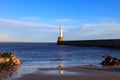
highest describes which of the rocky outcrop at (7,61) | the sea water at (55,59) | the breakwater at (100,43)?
the breakwater at (100,43)

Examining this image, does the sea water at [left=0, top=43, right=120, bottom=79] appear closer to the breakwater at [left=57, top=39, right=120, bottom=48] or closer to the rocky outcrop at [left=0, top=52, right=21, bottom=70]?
the rocky outcrop at [left=0, top=52, right=21, bottom=70]

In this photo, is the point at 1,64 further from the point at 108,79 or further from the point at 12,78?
the point at 108,79

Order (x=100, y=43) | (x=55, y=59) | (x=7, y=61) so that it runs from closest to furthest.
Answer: (x=7, y=61) → (x=55, y=59) → (x=100, y=43)

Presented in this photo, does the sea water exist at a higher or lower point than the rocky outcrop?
lower

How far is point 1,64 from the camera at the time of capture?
2241 cm

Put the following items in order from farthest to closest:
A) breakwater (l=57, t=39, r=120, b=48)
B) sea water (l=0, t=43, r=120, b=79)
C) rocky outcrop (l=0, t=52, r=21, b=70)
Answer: breakwater (l=57, t=39, r=120, b=48), sea water (l=0, t=43, r=120, b=79), rocky outcrop (l=0, t=52, r=21, b=70)

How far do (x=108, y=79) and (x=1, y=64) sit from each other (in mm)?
9645

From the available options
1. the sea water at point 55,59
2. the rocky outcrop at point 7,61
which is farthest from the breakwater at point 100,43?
the rocky outcrop at point 7,61

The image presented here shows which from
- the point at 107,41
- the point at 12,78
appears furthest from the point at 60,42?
the point at 12,78

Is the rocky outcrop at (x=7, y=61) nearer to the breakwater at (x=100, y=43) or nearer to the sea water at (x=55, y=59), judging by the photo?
the sea water at (x=55, y=59)

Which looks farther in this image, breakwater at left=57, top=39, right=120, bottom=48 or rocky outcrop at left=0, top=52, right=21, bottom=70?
breakwater at left=57, top=39, right=120, bottom=48

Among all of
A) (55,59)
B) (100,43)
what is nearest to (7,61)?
(55,59)

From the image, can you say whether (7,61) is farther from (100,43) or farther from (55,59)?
(100,43)

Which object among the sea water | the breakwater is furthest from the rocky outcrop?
the breakwater
